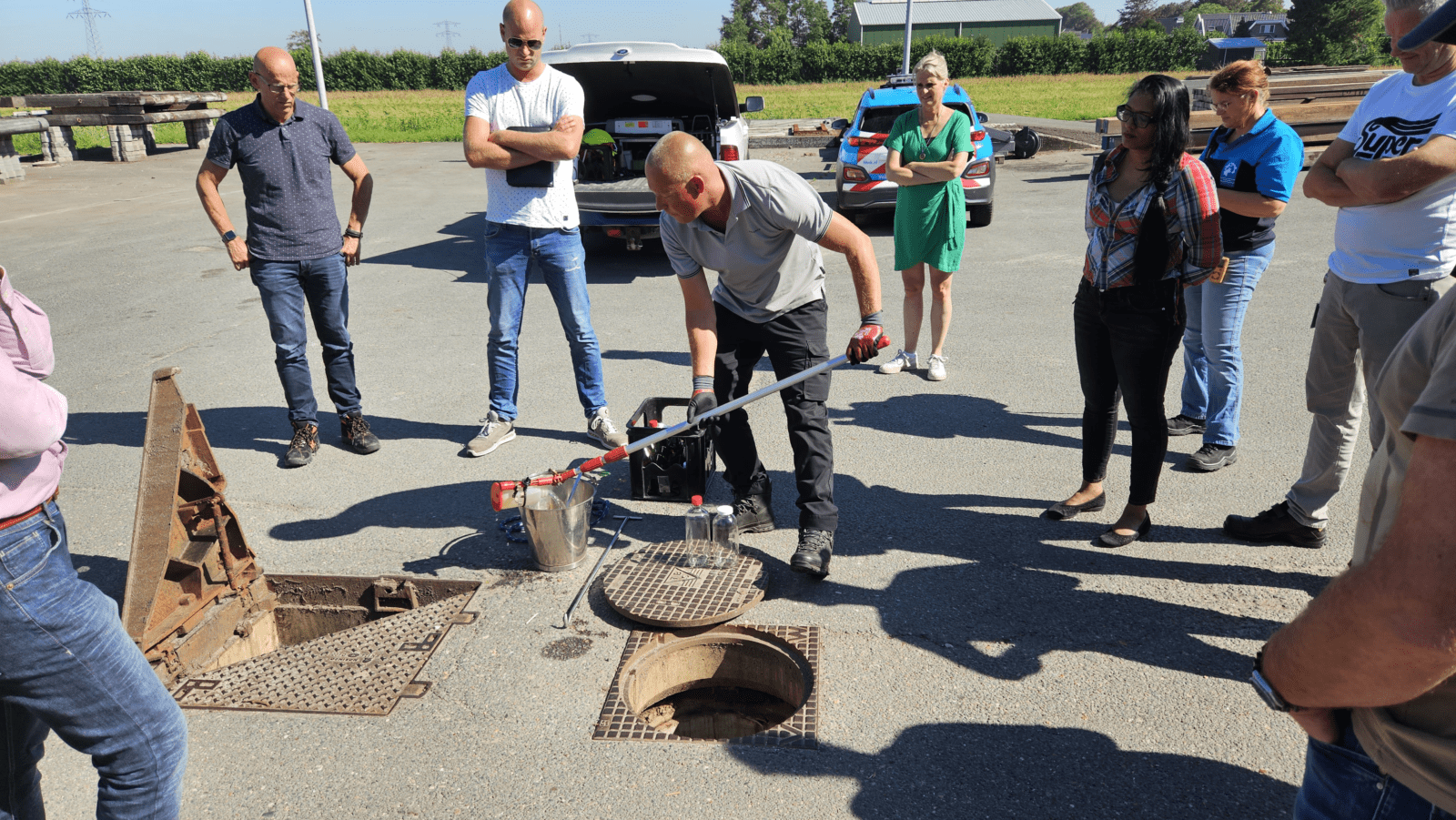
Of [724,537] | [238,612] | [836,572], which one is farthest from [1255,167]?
[238,612]

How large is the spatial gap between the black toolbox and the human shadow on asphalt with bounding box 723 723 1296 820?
193 cm

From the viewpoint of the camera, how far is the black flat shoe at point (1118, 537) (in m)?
3.98

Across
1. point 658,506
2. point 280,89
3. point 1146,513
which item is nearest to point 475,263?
point 280,89

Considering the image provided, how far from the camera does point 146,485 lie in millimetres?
3273

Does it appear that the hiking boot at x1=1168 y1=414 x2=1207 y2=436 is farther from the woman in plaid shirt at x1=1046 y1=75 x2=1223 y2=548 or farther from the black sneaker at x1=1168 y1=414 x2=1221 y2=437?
the woman in plaid shirt at x1=1046 y1=75 x2=1223 y2=548

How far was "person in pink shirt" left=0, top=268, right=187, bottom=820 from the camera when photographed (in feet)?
5.96

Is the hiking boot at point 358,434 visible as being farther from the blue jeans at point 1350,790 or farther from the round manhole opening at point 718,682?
the blue jeans at point 1350,790

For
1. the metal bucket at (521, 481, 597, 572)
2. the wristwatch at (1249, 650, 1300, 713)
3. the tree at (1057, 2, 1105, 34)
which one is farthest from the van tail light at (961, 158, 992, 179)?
the tree at (1057, 2, 1105, 34)

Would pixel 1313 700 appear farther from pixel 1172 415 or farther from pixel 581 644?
pixel 1172 415

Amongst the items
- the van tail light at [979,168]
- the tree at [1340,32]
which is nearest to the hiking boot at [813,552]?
the van tail light at [979,168]

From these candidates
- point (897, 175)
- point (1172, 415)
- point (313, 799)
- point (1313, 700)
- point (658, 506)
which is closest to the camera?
point (1313, 700)

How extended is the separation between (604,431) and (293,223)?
2104mm

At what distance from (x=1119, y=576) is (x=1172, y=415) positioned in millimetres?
2110

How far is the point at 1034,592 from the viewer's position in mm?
3674
